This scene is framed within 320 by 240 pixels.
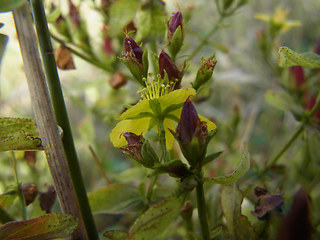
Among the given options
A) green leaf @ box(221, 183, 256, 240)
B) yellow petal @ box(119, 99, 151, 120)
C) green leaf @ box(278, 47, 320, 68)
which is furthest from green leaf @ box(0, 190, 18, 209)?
green leaf @ box(278, 47, 320, 68)

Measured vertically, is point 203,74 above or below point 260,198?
above

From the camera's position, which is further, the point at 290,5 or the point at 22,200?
the point at 290,5

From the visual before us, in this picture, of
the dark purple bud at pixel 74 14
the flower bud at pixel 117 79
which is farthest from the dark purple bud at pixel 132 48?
the dark purple bud at pixel 74 14

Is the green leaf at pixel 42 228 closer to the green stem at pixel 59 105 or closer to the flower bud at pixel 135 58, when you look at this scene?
the green stem at pixel 59 105

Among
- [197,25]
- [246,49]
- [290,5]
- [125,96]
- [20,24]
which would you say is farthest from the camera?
[197,25]

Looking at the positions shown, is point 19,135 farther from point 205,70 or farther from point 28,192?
point 205,70

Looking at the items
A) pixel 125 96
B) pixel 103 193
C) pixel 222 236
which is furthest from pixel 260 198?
pixel 125 96

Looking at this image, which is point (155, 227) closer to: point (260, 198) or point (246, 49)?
point (260, 198)
